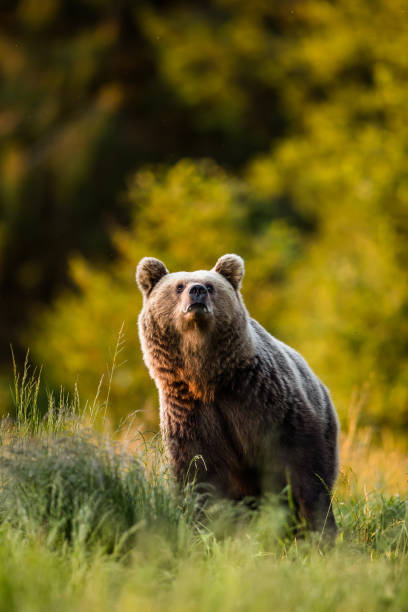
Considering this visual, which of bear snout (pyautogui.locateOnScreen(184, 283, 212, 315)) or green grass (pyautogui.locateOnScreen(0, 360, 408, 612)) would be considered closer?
green grass (pyautogui.locateOnScreen(0, 360, 408, 612))

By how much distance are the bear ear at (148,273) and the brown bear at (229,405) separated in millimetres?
208

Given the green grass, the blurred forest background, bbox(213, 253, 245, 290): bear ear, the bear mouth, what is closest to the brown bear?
the bear mouth

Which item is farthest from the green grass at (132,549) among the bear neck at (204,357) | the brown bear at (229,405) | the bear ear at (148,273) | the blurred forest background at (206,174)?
the blurred forest background at (206,174)

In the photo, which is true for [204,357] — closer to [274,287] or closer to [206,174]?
[274,287]

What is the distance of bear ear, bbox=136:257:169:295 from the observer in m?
5.50

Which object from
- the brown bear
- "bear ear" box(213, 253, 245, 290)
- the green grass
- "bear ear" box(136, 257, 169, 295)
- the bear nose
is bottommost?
the green grass

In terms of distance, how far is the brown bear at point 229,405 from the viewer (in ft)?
16.2

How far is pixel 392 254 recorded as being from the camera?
1544 cm

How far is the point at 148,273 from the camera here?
552cm

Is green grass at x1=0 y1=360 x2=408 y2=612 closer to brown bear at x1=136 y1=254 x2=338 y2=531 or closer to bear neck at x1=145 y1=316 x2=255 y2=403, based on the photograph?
brown bear at x1=136 y1=254 x2=338 y2=531

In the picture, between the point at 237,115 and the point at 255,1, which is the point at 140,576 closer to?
the point at 237,115

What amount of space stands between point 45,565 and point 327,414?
106 inches

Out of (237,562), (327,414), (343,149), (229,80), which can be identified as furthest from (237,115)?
(237,562)

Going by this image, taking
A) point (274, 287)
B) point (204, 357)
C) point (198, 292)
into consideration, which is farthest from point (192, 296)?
point (274, 287)
